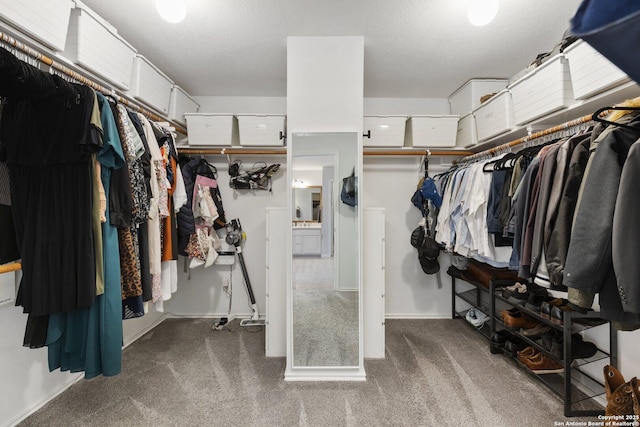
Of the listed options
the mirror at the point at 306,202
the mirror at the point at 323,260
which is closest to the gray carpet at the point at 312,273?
the mirror at the point at 323,260

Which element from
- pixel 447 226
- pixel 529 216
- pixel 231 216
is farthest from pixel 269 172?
pixel 529 216

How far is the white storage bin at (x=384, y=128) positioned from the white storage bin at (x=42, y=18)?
2092 mm

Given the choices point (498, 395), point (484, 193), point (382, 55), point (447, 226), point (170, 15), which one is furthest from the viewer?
point (447, 226)

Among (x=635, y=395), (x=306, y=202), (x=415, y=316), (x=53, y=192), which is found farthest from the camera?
(x=415, y=316)

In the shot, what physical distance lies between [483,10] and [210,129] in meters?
2.20

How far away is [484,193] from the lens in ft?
6.35

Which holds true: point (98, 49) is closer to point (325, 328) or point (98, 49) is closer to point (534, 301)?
point (325, 328)

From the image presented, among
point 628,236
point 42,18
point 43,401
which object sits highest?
point 42,18

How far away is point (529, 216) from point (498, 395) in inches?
48.9

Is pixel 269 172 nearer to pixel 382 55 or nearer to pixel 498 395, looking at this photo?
pixel 382 55

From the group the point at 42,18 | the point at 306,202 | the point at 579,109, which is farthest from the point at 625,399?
the point at 42,18

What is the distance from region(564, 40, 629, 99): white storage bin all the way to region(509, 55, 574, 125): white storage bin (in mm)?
54

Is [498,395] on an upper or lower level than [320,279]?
lower

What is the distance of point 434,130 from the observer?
2566 millimetres
